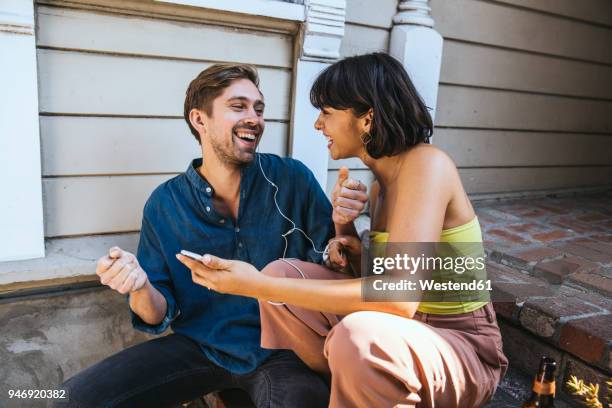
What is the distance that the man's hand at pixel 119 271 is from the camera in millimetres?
1729

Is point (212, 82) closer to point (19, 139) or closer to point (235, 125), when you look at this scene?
point (235, 125)

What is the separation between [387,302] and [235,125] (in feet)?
3.21

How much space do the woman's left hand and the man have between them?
38 cm

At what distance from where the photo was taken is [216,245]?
Result: 2.15m

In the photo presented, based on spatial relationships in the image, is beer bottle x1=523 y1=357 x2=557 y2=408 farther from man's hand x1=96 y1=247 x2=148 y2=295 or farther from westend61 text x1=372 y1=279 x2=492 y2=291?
man's hand x1=96 y1=247 x2=148 y2=295

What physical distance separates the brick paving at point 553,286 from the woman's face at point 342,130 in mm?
1041

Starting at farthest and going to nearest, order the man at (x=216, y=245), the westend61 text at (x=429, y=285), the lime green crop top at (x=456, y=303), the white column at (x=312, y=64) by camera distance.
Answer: the white column at (x=312, y=64) < the man at (x=216, y=245) < the lime green crop top at (x=456, y=303) < the westend61 text at (x=429, y=285)

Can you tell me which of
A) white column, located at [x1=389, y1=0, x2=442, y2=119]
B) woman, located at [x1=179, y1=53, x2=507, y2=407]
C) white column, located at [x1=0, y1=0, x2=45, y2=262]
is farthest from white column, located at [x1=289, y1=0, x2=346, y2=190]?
white column, located at [x1=0, y1=0, x2=45, y2=262]

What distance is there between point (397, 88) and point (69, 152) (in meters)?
1.44

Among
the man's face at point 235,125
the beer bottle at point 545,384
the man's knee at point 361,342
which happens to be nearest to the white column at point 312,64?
the man's face at point 235,125

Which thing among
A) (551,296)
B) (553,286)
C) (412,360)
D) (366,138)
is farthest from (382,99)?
(553,286)

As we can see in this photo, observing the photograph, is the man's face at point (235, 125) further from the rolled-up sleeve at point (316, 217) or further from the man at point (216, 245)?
the rolled-up sleeve at point (316, 217)

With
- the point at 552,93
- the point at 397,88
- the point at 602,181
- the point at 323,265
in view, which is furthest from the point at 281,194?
the point at 602,181

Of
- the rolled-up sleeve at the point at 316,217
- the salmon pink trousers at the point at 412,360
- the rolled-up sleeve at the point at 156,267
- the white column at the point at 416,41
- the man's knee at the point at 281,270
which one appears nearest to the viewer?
the salmon pink trousers at the point at 412,360
